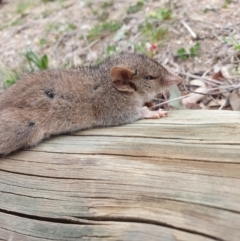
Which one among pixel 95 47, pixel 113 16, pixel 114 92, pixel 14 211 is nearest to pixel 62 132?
pixel 114 92

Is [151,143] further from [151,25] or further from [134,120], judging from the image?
[151,25]

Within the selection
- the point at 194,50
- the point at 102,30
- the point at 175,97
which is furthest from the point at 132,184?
the point at 102,30

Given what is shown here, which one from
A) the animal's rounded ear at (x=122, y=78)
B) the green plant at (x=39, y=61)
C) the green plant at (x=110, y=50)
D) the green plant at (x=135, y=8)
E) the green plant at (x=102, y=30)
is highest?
the animal's rounded ear at (x=122, y=78)

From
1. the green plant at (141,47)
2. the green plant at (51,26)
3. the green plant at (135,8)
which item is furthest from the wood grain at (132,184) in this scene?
the green plant at (51,26)

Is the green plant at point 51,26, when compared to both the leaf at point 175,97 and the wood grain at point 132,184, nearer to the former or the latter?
the leaf at point 175,97

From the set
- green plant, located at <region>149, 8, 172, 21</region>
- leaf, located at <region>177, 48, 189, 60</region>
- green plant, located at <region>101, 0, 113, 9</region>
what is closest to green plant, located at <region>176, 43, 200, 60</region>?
leaf, located at <region>177, 48, 189, 60</region>

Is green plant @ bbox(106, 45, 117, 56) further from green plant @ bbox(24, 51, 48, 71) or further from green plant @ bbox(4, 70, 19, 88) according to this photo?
green plant @ bbox(4, 70, 19, 88)

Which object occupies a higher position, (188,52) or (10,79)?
(10,79)

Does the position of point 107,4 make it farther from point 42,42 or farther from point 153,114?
point 153,114
